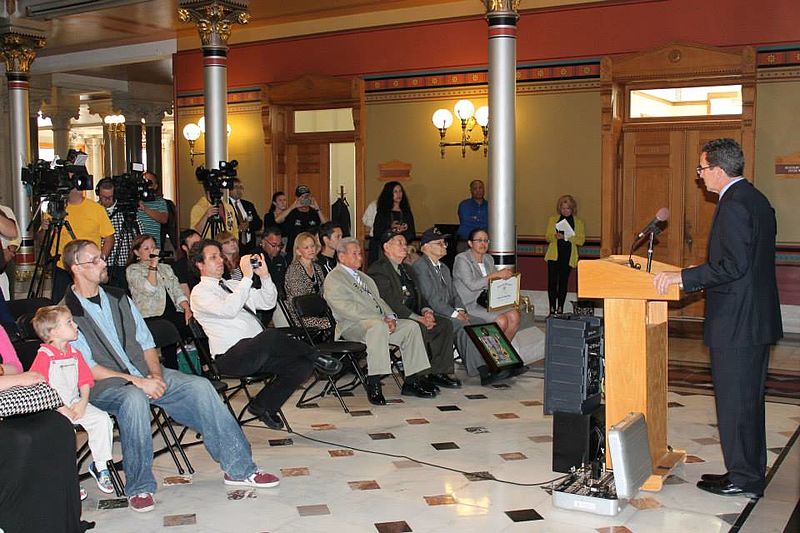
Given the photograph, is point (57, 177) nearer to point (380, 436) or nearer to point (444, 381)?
point (380, 436)

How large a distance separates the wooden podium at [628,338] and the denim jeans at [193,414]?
1.83 m

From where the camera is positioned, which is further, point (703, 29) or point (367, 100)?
point (367, 100)

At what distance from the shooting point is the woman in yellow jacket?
1027cm

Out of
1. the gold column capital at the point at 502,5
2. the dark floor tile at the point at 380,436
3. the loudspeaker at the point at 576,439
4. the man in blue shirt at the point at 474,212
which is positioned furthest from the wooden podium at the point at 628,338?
the man in blue shirt at the point at 474,212

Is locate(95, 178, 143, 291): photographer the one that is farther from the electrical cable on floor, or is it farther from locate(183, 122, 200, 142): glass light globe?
locate(183, 122, 200, 142): glass light globe

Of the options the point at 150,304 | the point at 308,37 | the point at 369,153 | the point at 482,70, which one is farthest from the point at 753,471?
the point at 308,37

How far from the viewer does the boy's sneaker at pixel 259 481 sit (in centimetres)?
458

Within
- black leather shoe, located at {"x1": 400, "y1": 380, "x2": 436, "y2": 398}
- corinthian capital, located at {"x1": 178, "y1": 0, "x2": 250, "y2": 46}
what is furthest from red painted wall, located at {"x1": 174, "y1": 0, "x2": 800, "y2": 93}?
black leather shoe, located at {"x1": 400, "y1": 380, "x2": 436, "y2": 398}

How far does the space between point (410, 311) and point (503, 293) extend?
0.95 m

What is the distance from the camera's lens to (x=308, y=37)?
1240cm

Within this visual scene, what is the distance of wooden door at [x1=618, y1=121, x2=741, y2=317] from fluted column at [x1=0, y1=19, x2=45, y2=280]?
8.40 m

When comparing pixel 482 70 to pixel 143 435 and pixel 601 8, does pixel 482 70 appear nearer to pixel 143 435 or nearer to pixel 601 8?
pixel 601 8

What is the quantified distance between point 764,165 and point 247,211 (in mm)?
5628

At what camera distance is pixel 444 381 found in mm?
6953
